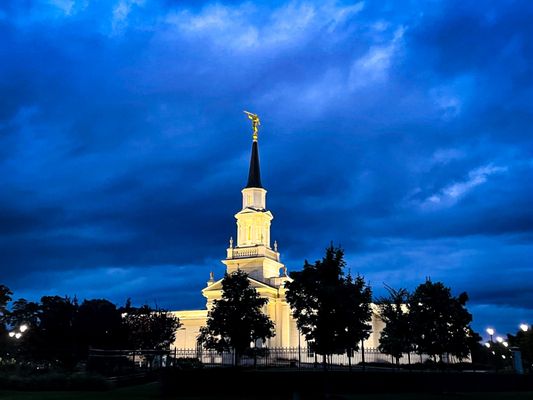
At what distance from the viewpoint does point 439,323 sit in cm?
3425

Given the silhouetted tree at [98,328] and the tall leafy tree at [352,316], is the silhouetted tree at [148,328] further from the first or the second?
the tall leafy tree at [352,316]

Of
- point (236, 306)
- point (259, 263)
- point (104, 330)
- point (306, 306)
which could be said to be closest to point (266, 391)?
point (306, 306)

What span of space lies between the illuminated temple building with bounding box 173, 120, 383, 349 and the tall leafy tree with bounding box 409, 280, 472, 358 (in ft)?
119

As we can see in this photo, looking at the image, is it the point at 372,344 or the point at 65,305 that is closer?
the point at 65,305

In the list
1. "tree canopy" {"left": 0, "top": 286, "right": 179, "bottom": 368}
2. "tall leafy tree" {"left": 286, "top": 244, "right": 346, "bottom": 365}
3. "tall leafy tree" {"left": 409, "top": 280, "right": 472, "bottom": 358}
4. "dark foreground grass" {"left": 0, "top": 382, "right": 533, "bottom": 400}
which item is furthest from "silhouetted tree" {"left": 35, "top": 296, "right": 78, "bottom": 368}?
"tall leafy tree" {"left": 409, "top": 280, "right": 472, "bottom": 358}

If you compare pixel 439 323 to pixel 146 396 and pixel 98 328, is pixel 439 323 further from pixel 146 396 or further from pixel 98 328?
pixel 98 328

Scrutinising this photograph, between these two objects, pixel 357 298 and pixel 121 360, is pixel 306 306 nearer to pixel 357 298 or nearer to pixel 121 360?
pixel 357 298

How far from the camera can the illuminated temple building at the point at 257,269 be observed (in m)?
71.1

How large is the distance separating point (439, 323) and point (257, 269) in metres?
41.1

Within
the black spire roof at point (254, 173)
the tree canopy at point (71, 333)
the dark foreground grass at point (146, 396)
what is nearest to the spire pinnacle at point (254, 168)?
the black spire roof at point (254, 173)

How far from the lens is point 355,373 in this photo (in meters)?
31.0

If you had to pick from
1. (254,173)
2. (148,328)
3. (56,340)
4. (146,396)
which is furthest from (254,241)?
(146,396)

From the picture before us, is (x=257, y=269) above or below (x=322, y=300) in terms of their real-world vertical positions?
above

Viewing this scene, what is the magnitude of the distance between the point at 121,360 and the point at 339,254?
1501 centimetres
